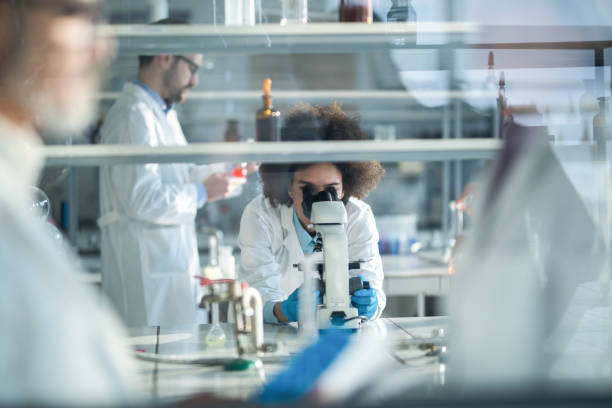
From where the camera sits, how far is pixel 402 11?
182 cm

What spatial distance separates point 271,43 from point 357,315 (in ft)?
2.42

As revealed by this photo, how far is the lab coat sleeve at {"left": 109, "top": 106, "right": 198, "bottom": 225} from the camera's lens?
2.45 metres

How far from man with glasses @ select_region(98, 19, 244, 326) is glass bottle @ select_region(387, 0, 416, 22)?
96 centimetres

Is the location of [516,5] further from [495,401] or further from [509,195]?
[495,401]

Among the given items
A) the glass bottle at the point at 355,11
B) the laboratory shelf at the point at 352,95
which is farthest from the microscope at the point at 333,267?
the laboratory shelf at the point at 352,95

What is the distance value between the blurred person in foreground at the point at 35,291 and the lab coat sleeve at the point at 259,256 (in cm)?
121

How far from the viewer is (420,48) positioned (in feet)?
6.09

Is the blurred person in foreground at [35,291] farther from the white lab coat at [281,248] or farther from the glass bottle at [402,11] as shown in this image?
the white lab coat at [281,248]

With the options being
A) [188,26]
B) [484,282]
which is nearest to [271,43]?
[188,26]

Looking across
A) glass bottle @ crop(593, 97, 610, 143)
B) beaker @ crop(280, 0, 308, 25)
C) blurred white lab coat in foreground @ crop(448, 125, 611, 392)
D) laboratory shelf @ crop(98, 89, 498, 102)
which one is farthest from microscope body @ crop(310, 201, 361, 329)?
laboratory shelf @ crop(98, 89, 498, 102)

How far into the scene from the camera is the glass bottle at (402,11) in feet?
5.90

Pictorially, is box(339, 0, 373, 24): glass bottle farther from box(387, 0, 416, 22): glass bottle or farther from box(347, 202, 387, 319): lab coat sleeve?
box(347, 202, 387, 319): lab coat sleeve

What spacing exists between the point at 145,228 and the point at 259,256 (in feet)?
1.96

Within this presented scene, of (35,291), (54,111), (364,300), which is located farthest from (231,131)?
(35,291)
